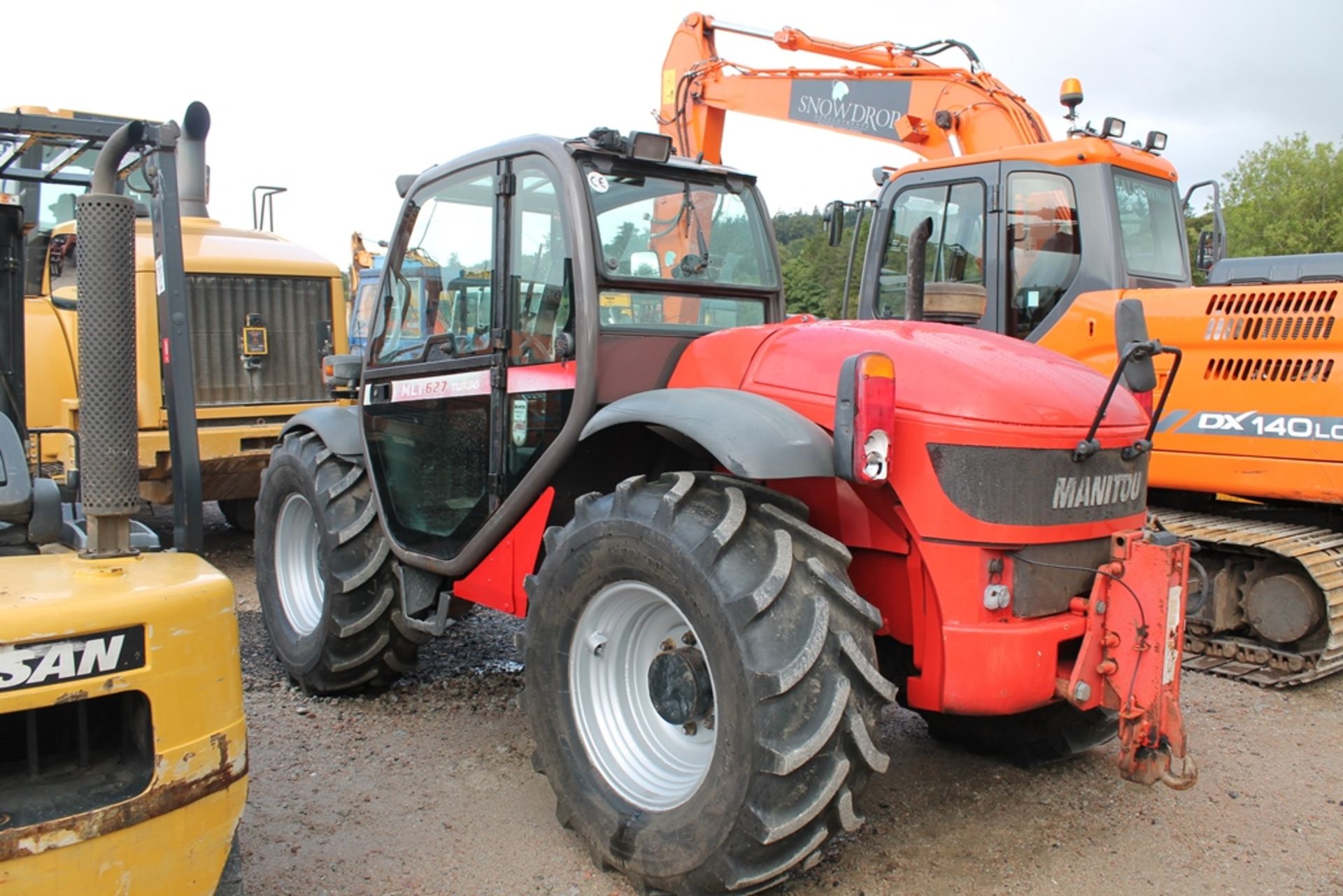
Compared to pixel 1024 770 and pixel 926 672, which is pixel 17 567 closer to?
pixel 926 672

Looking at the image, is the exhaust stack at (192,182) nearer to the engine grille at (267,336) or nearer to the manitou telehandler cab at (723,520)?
the engine grille at (267,336)

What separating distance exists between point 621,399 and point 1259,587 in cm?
400

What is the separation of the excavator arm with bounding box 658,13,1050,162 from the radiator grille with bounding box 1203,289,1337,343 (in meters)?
2.30

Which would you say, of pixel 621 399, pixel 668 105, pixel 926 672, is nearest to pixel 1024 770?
pixel 926 672

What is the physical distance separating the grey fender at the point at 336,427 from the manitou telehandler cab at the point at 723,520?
0.28m

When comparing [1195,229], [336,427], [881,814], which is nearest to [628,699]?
[881,814]

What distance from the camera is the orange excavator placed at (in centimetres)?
556

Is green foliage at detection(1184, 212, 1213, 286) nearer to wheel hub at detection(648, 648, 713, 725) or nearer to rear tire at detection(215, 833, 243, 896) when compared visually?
wheel hub at detection(648, 648, 713, 725)

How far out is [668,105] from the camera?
391 inches

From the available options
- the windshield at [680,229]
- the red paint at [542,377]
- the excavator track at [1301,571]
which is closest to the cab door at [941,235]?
the excavator track at [1301,571]

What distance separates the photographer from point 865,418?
9.51 ft

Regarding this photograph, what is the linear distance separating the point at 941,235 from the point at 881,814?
424 cm

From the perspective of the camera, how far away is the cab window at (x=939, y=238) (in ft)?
21.9

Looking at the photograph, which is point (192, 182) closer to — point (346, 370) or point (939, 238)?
point (346, 370)
